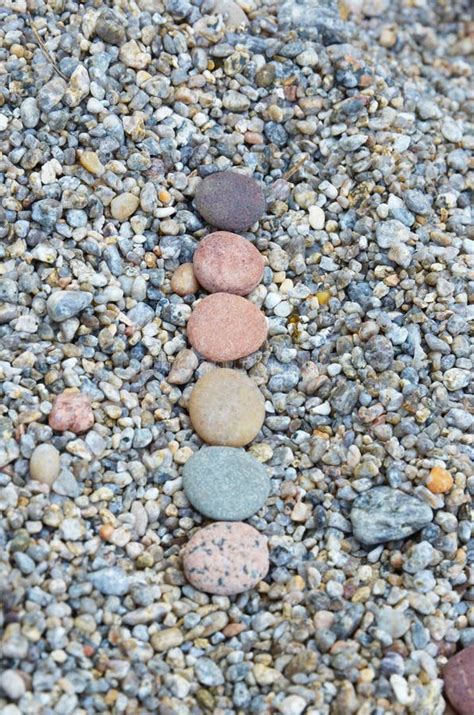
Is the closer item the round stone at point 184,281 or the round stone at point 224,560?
the round stone at point 224,560

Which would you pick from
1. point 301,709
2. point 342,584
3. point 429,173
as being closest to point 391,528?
point 342,584

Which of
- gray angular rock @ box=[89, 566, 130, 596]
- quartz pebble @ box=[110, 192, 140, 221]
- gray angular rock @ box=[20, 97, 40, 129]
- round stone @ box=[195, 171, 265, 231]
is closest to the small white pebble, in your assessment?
round stone @ box=[195, 171, 265, 231]

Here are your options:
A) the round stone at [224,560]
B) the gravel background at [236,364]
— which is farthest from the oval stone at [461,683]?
the round stone at [224,560]

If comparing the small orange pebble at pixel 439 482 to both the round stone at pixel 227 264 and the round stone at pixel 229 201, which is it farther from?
the round stone at pixel 229 201

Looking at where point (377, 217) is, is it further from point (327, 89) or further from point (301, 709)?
point (301, 709)

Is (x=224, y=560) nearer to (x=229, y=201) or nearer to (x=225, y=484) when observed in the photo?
(x=225, y=484)

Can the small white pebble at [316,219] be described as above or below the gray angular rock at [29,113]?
below
